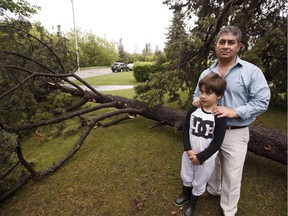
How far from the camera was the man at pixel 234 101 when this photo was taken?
6.01 ft

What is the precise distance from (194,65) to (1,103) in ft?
13.6

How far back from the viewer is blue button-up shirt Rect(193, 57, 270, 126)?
182cm

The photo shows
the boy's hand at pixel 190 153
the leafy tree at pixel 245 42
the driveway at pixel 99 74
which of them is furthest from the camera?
the driveway at pixel 99 74

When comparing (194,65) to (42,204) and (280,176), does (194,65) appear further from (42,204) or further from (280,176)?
(42,204)

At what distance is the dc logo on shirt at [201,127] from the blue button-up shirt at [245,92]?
0.22 meters

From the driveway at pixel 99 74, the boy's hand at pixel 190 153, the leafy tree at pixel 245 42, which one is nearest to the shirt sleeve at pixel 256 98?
the boy's hand at pixel 190 153

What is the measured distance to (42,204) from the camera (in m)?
2.75

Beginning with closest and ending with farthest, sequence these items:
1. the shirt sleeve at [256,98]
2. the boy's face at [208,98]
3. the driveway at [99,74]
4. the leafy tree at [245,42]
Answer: the shirt sleeve at [256,98]
the boy's face at [208,98]
the leafy tree at [245,42]
the driveway at [99,74]

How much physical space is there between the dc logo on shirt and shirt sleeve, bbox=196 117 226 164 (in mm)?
54

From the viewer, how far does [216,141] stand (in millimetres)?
1917

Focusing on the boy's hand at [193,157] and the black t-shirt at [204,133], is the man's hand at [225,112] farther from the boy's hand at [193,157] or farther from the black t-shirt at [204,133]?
the boy's hand at [193,157]

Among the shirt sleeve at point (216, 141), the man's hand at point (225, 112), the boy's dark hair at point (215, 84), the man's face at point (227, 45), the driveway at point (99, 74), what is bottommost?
the driveway at point (99, 74)

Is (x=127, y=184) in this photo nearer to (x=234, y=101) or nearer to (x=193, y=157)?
(x=193, y=157)

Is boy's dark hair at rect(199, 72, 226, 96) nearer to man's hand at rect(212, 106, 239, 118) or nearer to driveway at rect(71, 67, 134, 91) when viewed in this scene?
man's hand at rect(212, 106, 239, 118)
